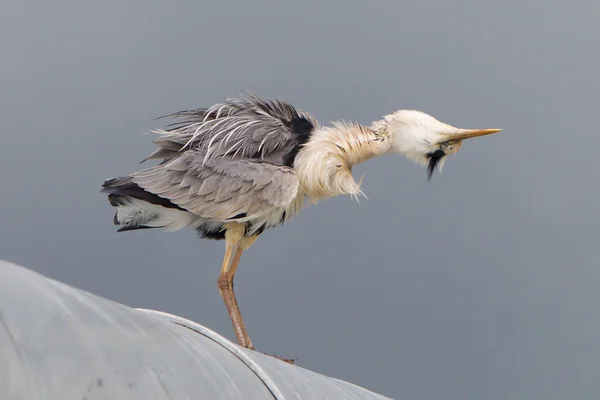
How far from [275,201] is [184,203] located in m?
0.71

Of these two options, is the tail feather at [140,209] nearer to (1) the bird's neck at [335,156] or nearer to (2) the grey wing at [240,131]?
(2) the grey wing at [240,131]

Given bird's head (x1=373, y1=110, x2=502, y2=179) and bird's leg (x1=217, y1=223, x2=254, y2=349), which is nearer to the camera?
bird's leg (x1=217, y1=223, x2=254, y2=349)

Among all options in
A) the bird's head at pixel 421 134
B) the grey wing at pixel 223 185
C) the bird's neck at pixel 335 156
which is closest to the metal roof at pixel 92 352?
the grey wing at pixel 223 185

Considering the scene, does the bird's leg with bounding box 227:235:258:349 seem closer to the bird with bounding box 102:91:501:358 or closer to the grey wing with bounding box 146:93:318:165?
the bird with bounding box 102:91:501:358

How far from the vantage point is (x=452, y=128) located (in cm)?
941

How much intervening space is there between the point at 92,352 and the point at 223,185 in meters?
4.67

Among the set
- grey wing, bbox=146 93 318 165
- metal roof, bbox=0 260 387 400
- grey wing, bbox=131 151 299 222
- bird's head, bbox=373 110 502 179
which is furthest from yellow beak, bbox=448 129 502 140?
metal roof, bbox=0 260 387 400

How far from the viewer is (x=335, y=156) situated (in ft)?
29.4

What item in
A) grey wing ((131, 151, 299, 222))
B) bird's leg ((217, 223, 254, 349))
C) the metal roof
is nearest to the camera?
the metal roof

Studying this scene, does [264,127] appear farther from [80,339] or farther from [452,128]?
[80,339]

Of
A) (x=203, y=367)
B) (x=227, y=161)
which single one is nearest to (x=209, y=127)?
(x=227, y=161)

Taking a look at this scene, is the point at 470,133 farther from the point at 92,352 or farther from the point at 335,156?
the point at 92,352

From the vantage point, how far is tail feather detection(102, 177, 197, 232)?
27.8ft

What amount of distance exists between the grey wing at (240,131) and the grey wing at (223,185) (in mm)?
108
